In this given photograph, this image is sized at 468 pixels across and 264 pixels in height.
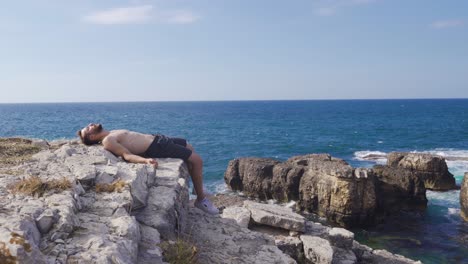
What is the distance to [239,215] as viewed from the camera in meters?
11.0

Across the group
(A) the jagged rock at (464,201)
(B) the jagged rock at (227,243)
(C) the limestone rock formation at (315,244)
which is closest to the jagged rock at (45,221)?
(B) the jagged rock at (227,243)

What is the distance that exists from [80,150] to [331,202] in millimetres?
16065

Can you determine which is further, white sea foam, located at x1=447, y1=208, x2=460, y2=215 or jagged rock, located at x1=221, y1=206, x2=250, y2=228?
white sea foam, located at x1=447, y1=208, x2=460, y2=215

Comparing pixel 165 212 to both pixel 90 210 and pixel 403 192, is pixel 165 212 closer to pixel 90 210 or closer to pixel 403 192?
pixel 90 210

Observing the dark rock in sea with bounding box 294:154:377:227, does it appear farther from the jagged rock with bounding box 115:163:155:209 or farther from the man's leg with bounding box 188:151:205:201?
the jagged rock with bounding box 115:163:155:209

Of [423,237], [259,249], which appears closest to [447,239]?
[423,237]

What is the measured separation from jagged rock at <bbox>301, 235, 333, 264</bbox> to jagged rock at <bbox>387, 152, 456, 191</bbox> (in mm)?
20549

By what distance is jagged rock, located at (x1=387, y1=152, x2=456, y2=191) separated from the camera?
93.2ft

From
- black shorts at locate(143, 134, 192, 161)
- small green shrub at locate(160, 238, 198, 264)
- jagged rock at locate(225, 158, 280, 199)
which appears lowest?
jagged rock at locate(225, 158, 280, 199)

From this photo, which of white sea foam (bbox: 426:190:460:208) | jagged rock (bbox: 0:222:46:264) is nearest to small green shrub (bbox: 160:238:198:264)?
jagged rock (bbox: 0:222:46:264)

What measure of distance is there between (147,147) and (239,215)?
3.41m

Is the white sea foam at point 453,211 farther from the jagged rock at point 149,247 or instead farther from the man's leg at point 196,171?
the jagged rock at point 149,247

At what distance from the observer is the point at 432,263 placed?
1653 cm

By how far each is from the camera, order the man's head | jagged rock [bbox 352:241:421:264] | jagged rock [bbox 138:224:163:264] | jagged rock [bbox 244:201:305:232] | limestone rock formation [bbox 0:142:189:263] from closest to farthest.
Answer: limestone rock formation [bbox 0:142:189:263] < jagged rock [bbox 138:224:163:264] < the man's head < jagged rock [bbox 244:201:305:232] < jagged rock [bbox 352:241:421:264]
